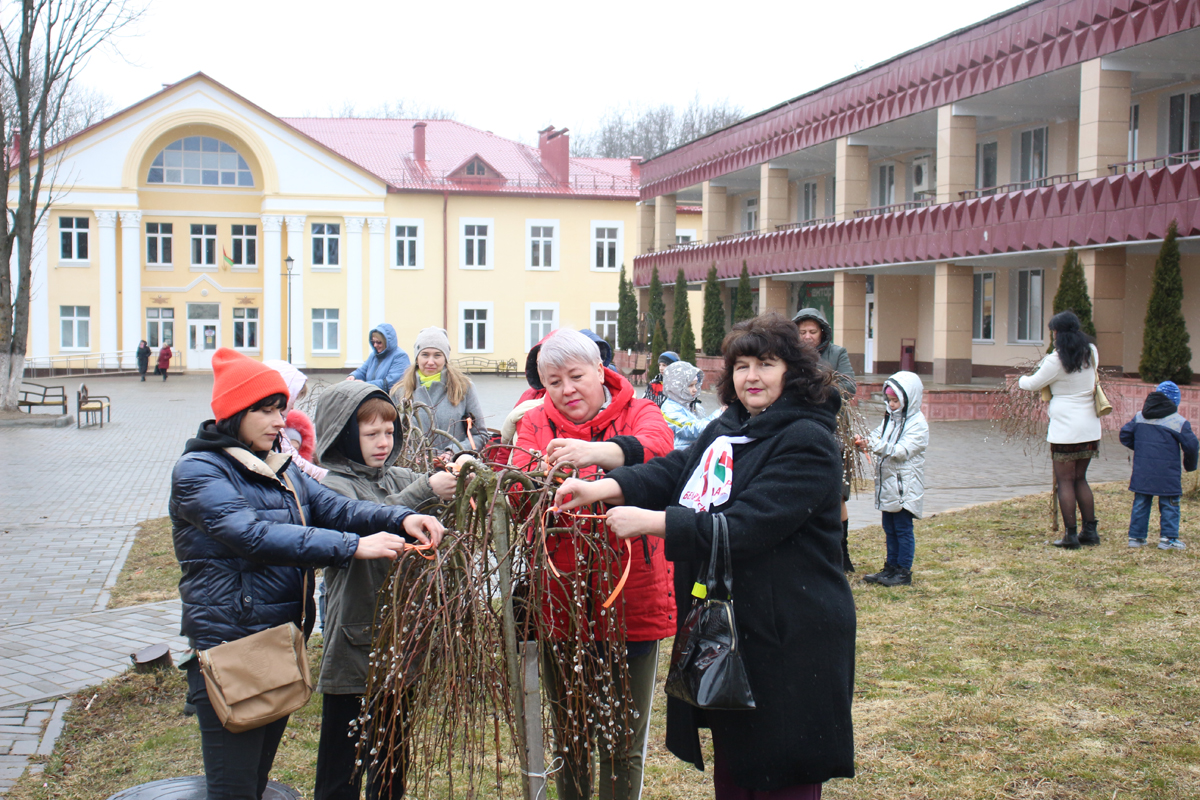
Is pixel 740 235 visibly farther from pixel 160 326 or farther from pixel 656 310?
Result: pixel 160 326

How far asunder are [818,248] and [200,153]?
97.1 feet

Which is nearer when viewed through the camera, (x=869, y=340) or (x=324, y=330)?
(x=869, y=340)

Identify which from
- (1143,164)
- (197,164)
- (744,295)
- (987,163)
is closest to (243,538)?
(1143,164)

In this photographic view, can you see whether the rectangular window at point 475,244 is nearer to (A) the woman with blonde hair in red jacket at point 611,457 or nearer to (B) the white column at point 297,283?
(B) the white column at point 297,283

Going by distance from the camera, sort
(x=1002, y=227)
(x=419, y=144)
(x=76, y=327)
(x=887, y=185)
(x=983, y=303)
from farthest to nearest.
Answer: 1. (x=419, y=144)
2. (x=76, y=327)
3. (x=887, y=185)
4. (x=983, y=303)
5. (x=1002, y=227)

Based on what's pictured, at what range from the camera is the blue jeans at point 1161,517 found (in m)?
8.43

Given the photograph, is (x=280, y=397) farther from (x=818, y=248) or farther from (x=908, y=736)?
(x=818, y=248)

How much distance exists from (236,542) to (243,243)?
46216mm

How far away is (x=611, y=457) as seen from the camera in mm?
3209

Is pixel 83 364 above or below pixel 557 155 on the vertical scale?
below

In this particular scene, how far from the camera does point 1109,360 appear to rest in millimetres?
20078

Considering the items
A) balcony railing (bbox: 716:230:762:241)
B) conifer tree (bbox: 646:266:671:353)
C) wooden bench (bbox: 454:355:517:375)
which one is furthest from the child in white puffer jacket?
wooden bench (bbox: 454:355:517:375)

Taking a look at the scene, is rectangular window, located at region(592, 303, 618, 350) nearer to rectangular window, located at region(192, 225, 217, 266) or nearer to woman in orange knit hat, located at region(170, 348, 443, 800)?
rectangular window, located at region(192, 225, 217, 266)

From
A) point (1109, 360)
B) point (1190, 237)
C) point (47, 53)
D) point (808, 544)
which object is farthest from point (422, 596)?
point (47, 53)
